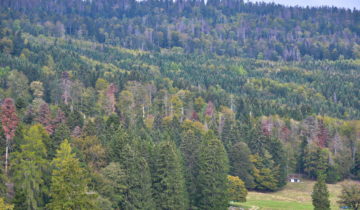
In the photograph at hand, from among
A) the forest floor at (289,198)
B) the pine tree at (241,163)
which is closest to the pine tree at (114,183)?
the forest floor at (289,198)

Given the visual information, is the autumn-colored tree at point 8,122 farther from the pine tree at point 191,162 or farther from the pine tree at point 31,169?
the pine tree at point 191,162

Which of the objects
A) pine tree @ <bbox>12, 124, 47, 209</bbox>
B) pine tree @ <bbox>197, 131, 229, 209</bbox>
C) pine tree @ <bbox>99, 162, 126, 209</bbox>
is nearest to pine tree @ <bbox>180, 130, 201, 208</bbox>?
pine tree @ <bbox>197, 131, 229, 209</bbox>

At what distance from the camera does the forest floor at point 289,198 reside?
358 feet

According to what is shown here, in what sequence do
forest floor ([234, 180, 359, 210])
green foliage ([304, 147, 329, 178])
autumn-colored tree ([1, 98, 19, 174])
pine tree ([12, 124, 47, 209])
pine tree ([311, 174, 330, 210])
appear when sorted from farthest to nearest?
green foliage ([304, 147, 329, 178]) → forest floor ([234, 180, 359, 210]) → pine tree ([311, 174, 330, 210]) → autumn-colored tree ([1, 98, 19, 174]) → pine tree ([12, 124, 47, 209])

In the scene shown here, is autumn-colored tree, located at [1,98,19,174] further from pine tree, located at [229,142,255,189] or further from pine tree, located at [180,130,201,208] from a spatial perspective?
pine tree, located at [229,142,255,189]

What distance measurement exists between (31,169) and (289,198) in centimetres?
6994

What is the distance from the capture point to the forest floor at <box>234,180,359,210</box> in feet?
358

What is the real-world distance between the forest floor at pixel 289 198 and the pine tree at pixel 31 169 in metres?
48.3

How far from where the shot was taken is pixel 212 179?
93.0 metres

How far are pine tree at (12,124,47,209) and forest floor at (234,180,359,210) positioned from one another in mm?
48251

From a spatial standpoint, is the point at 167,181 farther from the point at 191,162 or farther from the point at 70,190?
the point at 70,190

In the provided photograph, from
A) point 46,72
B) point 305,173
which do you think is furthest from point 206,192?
point 46,72

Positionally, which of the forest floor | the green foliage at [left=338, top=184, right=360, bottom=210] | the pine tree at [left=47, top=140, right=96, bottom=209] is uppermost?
the pine tree at [left=47, top=140, right=96, bottom=209]

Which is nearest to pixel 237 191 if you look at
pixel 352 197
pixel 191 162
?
pixel 191 162
